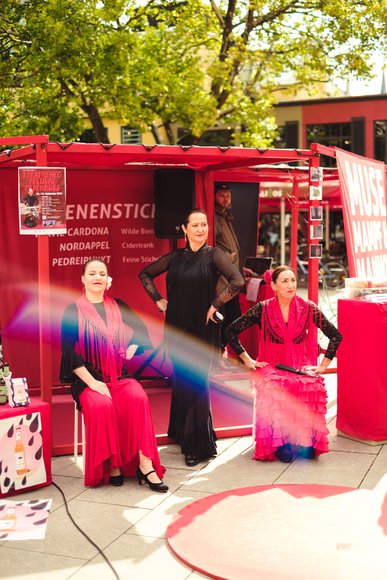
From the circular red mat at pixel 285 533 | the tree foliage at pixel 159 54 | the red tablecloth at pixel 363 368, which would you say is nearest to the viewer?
the circular red mat at pixel 285 533

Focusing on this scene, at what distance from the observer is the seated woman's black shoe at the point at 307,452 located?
18.6 feet

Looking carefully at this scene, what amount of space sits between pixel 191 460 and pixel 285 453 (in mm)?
665

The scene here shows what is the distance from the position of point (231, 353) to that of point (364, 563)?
5262 millimetres

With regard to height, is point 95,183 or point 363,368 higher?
point 95,183

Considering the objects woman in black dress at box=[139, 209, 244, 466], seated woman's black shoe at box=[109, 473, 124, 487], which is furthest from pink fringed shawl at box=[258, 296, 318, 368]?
seated woman's black shoe at box=[109, 473, 124, 487]

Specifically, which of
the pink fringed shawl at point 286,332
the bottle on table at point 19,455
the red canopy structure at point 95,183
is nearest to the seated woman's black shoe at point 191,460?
the pink fringed shawl at point 286,332

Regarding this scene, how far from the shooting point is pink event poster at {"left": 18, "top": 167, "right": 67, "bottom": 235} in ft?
17.5

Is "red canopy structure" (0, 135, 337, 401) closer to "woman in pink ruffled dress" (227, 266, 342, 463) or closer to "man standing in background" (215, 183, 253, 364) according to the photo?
"man standing in background" (215, 183, 253, 364)

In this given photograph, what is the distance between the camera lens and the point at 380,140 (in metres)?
24.4

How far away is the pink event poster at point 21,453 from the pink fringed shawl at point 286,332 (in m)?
1.76

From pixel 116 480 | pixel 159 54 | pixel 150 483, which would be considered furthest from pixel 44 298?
pixel 159 54

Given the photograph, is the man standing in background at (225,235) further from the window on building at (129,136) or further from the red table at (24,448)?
the window on building at (129,136)

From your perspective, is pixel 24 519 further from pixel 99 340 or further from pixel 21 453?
pixel 99 340

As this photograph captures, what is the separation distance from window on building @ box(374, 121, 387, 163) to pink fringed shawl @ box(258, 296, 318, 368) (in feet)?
64.4
